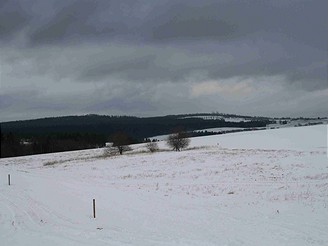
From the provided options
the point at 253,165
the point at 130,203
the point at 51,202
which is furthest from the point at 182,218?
the point at 253,165

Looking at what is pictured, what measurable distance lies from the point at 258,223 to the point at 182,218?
3.49m

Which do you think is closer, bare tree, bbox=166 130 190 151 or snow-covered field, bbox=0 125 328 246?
snow-covered field, bbox=0 125 328 246

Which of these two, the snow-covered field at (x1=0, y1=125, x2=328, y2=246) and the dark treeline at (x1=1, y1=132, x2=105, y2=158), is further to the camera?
the dark treeline at (x1=1, y1=132, x2=105, y2=158)

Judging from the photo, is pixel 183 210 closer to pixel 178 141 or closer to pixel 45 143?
pixel 178 141

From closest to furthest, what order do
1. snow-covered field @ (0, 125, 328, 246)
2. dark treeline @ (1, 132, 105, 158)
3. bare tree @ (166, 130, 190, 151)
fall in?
snow-covered field @ (0, 125, 328, 246), bare tree @ (166, 130, 190, 151), dark treeline @ (1, 132, 105, 158)

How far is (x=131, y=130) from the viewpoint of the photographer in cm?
19012

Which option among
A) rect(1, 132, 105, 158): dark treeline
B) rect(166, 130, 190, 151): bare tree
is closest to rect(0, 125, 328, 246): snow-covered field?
rect(166, 130, 190, 151): bare tree

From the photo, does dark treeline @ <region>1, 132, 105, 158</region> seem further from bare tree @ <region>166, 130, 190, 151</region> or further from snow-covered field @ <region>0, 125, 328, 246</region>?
snow-covered field @ <region>0, 125, 328, 246</region>

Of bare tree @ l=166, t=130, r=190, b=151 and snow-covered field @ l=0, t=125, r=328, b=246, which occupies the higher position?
bare tree @ l=166, t=130, r=190, b=151

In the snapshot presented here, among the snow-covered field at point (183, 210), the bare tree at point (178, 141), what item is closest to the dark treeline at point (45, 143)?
the bare tree at point (178, 141)

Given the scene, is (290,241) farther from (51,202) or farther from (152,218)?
(51,202)

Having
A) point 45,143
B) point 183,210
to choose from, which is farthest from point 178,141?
point 45,143

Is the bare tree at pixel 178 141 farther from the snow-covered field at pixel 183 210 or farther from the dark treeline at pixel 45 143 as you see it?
the dark treeline at pixel 45 143

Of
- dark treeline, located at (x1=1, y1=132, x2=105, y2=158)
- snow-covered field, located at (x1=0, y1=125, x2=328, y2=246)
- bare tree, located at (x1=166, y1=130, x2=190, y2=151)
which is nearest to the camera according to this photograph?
snow-covered field, located at (x1=0, y1=125, x2=328, y2=246)
